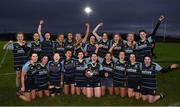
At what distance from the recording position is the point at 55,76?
1280cm

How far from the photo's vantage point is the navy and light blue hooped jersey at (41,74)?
12500mm

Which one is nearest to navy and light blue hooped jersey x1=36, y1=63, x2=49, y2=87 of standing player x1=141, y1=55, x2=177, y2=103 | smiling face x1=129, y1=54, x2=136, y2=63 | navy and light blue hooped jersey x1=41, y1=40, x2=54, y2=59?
navy and light blue hooped jersey x1=41, y1=40, x2=54, y2=59

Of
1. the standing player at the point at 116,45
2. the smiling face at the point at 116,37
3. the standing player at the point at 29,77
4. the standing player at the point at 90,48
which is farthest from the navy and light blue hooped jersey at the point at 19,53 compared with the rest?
the smiling face at the point at 116,37

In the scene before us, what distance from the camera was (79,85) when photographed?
1301 centimetres

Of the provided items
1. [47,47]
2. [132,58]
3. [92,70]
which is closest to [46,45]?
[47,47]

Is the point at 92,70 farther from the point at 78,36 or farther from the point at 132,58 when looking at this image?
the point at 78,36

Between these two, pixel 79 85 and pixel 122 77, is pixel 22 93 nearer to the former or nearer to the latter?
pixel 79 85

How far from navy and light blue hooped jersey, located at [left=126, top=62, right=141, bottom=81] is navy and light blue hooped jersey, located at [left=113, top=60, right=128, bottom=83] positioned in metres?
0.18

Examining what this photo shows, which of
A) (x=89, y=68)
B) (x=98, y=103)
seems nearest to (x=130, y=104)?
(x=98, y=103)

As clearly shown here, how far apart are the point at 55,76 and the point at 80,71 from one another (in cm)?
94

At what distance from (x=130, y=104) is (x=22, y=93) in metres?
3.97

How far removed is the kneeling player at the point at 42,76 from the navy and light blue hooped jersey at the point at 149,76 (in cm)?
350

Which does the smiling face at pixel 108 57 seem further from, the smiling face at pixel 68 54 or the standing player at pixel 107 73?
the smiling face at pixel 68 54

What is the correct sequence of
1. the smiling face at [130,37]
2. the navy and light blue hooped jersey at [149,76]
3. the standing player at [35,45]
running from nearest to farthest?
the navy and light blue hooped jersey at [149,76], the smiling face at [130,37], the standing player at [35,45]
